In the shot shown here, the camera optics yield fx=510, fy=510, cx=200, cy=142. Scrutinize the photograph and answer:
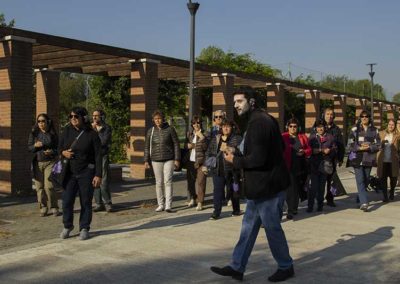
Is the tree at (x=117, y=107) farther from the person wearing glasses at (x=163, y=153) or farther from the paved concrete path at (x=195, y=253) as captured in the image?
the paved concrete path at (x=195, y=253)

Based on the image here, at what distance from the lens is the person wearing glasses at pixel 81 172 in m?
6.44

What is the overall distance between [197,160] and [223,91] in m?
8.57

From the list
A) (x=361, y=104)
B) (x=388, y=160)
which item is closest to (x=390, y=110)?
(x=361, y=104)

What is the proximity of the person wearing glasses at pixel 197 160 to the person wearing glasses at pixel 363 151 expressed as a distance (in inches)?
105

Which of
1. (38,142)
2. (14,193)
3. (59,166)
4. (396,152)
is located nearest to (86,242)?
(59,166)

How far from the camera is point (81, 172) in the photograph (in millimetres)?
6441

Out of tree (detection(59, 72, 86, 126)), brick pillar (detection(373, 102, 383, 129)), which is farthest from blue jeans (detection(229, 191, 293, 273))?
tree (detection(59, 72, 86, 126))

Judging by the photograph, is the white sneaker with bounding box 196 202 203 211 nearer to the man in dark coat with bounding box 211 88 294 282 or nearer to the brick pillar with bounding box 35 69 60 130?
the man in dark coat with bounding box 211 88 294 282

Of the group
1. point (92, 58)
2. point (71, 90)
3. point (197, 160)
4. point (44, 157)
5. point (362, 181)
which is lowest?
point (362, 181)

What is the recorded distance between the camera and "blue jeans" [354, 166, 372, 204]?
8.91 m

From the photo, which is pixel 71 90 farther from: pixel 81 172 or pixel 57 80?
pixel 81 172

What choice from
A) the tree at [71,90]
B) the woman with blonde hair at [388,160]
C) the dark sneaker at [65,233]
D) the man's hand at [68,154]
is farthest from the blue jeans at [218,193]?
the tree at [71,90]

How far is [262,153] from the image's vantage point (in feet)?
15.1

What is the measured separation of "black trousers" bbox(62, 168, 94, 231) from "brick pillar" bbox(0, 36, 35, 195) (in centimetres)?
425
